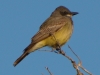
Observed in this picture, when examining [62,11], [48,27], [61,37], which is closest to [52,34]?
[61,37]

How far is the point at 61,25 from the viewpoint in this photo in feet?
28.3

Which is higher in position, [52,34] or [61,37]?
[52,34]

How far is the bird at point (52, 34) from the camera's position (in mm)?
7926

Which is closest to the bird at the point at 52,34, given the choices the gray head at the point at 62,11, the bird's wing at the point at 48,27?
the bird's wing at the point at 48,27

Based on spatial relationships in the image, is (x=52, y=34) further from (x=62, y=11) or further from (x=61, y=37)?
(x=62, y=11)

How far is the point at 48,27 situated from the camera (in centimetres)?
856

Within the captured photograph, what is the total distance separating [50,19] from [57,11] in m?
0.68

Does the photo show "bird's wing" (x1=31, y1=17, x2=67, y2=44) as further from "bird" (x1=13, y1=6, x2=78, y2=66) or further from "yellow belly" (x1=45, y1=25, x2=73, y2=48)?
"yellow belly" (x1=45, y1=25, x2=73, y2=48)

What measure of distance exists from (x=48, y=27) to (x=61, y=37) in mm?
622

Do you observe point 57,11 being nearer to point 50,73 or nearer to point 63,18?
point 63,18

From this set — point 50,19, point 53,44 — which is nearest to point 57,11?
point 50,19

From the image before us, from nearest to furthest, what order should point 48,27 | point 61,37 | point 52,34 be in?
point 52,34 → point 61,37 → point 48,27

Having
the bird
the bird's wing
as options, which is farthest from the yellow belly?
the bird's wing

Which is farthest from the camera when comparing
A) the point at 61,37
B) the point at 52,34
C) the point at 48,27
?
the point at 48,27
